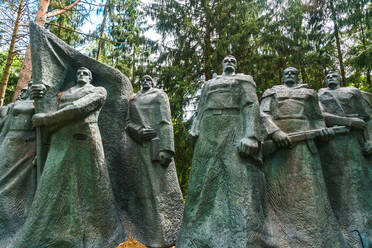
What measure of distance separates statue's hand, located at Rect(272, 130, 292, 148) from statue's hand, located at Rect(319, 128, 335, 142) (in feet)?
1.96

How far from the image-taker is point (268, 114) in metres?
5.39

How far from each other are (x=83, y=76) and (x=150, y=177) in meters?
1.90

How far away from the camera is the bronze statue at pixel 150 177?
5504 mm

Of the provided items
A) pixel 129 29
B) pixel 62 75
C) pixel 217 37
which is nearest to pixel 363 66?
pixel 217 37

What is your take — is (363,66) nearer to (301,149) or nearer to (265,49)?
(265,49)

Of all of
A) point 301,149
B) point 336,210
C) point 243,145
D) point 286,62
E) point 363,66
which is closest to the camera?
point 243,145

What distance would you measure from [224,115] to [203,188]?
1.01m

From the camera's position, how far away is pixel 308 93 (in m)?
5.41

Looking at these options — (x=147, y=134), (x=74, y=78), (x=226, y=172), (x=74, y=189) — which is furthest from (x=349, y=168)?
(x=74, y=78)

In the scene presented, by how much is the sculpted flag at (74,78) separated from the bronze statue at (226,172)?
1.68 metres

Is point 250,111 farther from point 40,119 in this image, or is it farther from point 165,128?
point 40,119

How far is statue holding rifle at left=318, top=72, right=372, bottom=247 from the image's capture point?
5.20 meters

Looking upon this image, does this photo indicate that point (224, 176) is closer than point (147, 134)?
Yes

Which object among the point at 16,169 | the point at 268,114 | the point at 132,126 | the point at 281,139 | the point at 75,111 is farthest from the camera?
the point at 16,169
